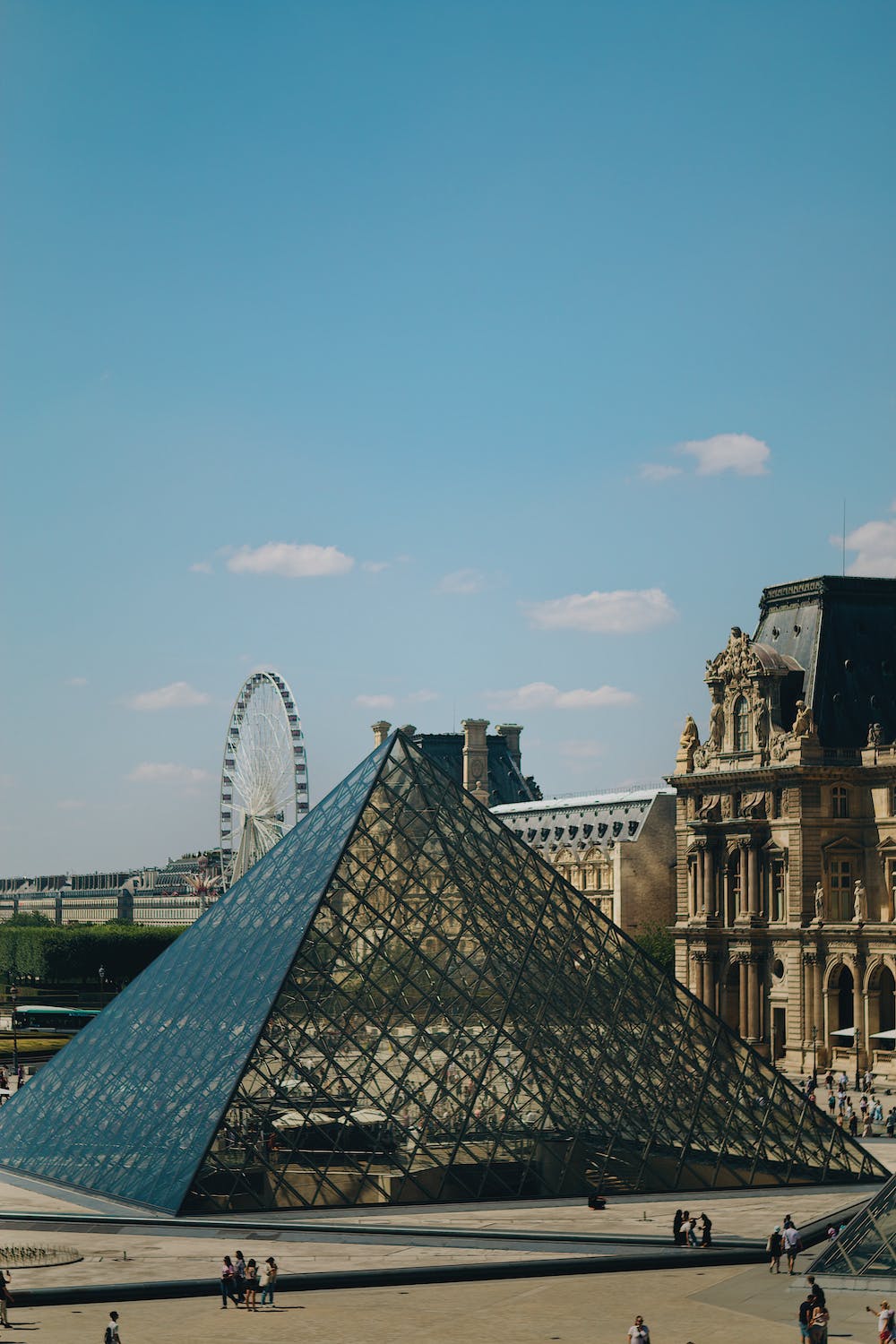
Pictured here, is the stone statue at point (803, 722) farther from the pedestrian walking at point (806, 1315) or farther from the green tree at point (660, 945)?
the pedestrian walking at point (806, 1315)

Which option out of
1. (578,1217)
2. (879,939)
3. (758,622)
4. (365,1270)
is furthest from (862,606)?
(365,1270)

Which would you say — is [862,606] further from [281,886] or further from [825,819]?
[281,886]

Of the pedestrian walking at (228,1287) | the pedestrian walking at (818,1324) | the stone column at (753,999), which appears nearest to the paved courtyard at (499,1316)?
the pedestrian walking at (228,1287)

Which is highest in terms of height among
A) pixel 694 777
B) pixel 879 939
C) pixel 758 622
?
pixel 758 622

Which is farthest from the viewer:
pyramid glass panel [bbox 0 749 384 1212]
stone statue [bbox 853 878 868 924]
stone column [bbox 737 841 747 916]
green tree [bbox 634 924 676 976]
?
green tree [bbox 634 924 676 976]

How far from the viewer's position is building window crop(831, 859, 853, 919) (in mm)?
81188

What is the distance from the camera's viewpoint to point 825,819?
81.2m

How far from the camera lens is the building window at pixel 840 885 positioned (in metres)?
81.2

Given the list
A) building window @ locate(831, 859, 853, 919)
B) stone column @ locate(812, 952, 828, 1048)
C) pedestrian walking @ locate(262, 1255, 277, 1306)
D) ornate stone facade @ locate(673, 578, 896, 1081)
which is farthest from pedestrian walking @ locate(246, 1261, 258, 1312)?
building window @ locate(831, 859, 853, 919)

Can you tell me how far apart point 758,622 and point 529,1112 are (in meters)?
49.6

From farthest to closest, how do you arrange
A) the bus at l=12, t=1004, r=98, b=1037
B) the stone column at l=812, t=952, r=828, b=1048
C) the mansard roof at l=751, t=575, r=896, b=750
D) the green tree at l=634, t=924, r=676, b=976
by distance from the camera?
the green tree at l=634, t=924, r=676, b=976, the bus at l=12, t=1004, r=98, b=1037, the mansard roof at l=751, t=575, r=896, b=750, the stone column at l=812, t=952, r=828, b=1048

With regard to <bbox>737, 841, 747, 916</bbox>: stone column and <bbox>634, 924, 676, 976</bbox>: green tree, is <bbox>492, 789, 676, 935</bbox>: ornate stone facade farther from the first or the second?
<bbox>737, 841, 747, 916</bbox>: stone column

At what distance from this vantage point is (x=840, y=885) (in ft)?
267

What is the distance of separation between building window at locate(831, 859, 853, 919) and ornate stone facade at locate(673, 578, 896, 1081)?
5 centimetres
